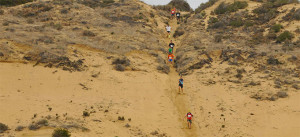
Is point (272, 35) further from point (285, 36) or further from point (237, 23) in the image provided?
point (237, 23)

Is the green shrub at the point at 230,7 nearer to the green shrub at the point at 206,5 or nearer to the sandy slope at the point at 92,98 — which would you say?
the green shrub at the point at 206,5

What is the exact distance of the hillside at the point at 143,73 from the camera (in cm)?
1551

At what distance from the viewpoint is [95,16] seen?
108ft

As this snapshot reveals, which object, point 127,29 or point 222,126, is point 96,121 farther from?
point 127,29

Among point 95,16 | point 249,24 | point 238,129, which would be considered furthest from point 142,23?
point 238,129

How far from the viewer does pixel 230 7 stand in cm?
3669

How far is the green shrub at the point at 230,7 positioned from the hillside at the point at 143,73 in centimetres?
104

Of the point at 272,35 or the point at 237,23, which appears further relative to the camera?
the point at 237,23

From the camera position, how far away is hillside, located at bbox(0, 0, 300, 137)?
1551cm

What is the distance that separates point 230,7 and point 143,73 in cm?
1915

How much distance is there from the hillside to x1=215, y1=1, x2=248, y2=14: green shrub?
3.41ft

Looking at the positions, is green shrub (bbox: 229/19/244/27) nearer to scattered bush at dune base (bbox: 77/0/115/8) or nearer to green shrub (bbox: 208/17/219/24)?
green shrub (bbox: 208/17/219/24)

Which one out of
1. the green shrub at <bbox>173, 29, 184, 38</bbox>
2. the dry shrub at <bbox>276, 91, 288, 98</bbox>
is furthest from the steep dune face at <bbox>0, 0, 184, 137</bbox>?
the dry shrub at <bbox>276, 91, 288, 98</bbox>

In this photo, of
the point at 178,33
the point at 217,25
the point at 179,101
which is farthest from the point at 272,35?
the point at 179,101
